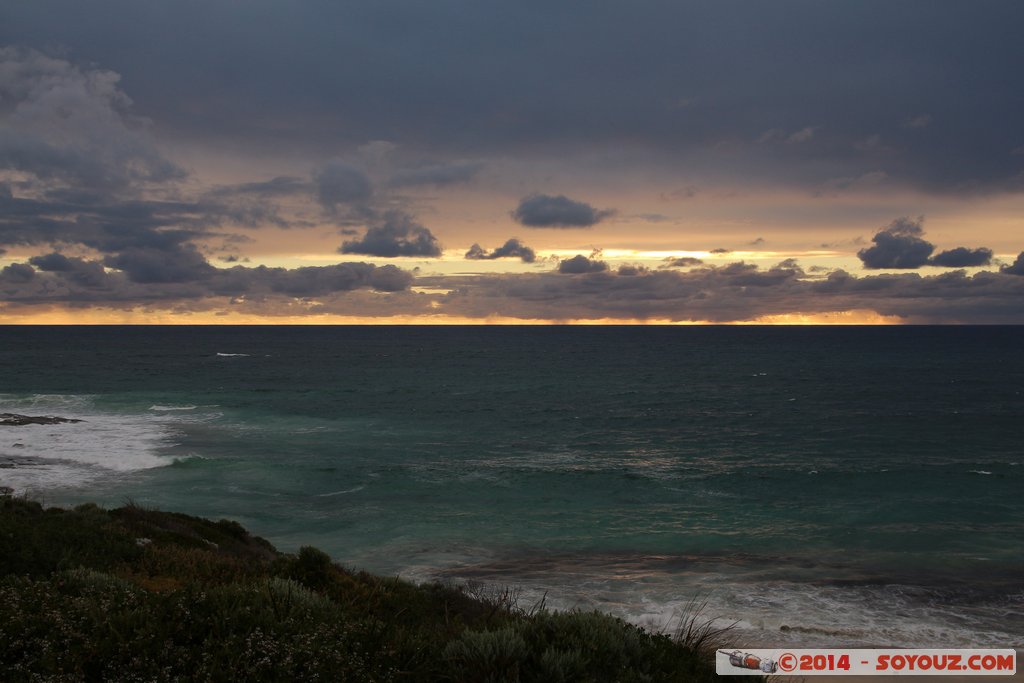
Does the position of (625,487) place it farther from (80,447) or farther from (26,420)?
(26,420)

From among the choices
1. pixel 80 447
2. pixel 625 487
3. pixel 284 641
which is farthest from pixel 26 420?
pixel 284 641

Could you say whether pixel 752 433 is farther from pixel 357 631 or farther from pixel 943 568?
pixel 357 631

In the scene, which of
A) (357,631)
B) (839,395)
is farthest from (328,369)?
(357,631)

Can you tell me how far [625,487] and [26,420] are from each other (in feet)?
151

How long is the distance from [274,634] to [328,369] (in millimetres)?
117517

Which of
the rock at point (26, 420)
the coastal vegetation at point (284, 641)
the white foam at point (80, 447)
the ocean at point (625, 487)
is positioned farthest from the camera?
the rock at point (26, 420)

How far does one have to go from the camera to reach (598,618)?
311 inches

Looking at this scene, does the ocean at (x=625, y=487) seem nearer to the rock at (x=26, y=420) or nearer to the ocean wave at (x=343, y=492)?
the ocean wave at (x=343, y=492)

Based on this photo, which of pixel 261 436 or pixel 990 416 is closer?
pixel 261 436

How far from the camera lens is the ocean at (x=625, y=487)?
21312mm

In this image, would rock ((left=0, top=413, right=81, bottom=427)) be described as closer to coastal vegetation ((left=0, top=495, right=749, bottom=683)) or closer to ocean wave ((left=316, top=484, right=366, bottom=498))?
ocean wave ((left=316, top=484, right=366, bottom=498))

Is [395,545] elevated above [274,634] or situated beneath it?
situated beneath

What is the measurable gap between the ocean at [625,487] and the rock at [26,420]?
1.74m

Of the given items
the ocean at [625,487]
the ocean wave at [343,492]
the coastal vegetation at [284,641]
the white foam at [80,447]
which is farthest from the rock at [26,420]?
the coastal vegetation at [284,641]
